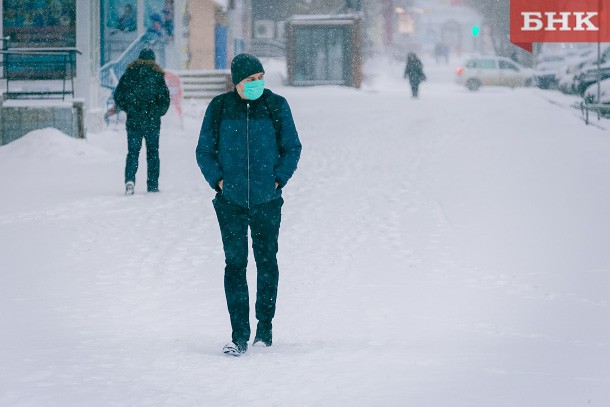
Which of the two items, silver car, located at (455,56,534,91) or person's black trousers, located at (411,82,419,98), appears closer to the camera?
person's black trousers, located at (411,82,419,98)

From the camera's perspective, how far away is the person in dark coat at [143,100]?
12.5 m

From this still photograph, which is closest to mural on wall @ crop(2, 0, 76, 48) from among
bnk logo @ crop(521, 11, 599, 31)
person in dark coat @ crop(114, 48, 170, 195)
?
person in dark coat @ crop(114, 48, 170, 195)

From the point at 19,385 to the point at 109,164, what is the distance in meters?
12.0

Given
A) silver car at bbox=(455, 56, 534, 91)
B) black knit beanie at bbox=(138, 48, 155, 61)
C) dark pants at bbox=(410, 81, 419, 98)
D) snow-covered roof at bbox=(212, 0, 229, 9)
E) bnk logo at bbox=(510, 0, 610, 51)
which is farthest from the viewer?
silver car at bbox=(455, 56, 534, 91)

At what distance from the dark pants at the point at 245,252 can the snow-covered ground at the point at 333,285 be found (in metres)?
0.23

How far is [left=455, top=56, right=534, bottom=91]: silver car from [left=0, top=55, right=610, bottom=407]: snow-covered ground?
26372 mm

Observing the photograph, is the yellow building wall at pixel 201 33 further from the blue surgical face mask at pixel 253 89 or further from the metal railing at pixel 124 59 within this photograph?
the blue surgical face mask at pixel 253 89

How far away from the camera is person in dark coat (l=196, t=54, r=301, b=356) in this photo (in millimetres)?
5906

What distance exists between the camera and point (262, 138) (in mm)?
5930

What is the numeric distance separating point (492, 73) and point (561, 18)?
5869mm

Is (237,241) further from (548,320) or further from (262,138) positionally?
(548,320)

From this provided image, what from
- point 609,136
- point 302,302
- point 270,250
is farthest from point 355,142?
point 270,250

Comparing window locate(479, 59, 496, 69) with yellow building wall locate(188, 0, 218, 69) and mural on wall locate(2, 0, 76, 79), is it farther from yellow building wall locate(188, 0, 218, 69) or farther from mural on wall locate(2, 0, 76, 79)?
mural on wall locate(2, 0, 76, 79)

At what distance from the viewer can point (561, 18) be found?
127ft
